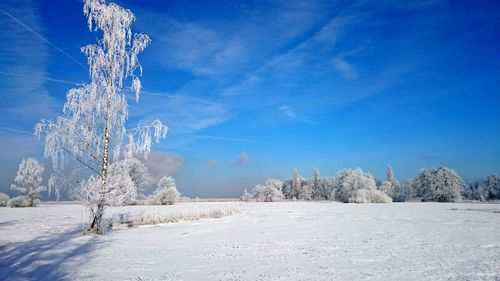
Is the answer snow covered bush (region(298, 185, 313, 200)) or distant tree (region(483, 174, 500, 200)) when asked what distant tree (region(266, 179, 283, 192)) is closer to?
snow covered bush (region(298, 185, 313, 200))

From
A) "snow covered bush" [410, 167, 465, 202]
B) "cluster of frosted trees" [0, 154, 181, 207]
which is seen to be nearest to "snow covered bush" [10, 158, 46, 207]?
"cluster of frosted trees" [0, 154, 181, 207]

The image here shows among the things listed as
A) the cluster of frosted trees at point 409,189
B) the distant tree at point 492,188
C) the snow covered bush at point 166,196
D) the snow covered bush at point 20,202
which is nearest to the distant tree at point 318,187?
the cluster of frosted trees at point 409,189

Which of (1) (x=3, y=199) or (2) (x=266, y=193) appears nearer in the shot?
(1) (x=3, y=199)

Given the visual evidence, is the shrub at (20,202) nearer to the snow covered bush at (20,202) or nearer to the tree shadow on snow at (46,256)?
the snow covered bush at (20,202)

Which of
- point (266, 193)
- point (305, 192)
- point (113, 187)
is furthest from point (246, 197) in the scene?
point (113, 187)

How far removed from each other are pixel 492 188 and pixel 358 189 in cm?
2356

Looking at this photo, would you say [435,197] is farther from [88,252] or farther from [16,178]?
[16,178]

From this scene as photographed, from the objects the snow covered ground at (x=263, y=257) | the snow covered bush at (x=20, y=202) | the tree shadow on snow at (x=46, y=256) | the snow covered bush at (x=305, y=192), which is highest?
the snow covered bush at (x=305, y=192)

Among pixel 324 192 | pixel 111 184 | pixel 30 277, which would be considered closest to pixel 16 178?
pixel 111 184

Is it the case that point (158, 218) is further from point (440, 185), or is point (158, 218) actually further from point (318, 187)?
point (318, 187)

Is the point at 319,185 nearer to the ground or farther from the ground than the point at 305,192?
farther from the ground

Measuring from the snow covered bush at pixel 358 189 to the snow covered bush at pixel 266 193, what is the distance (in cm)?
1289

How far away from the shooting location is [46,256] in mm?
10695

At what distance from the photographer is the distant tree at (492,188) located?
57.5 metres
